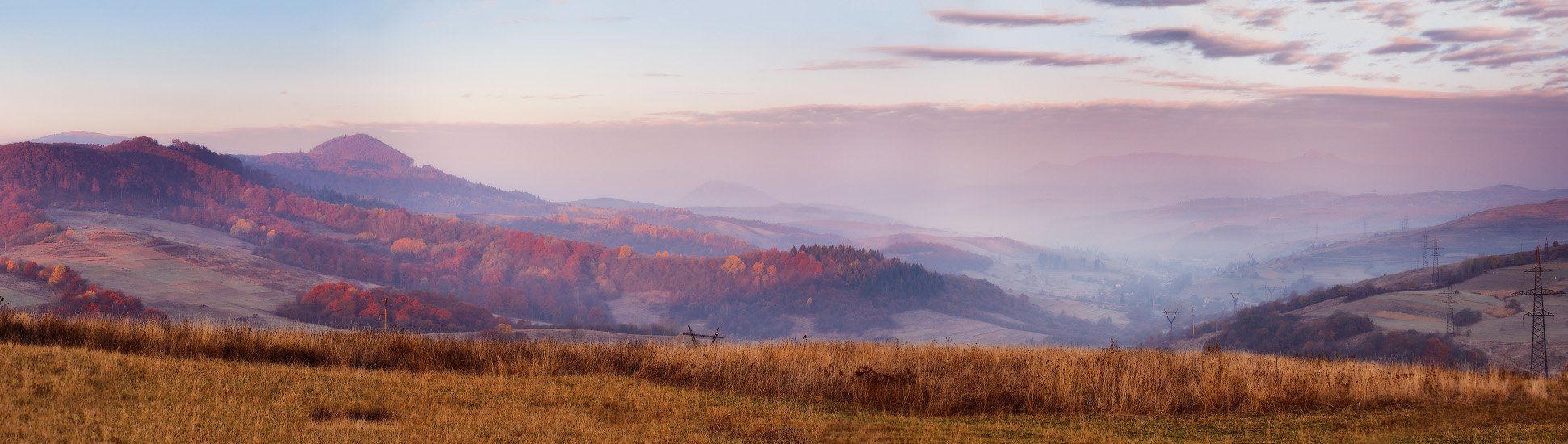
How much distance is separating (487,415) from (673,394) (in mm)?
4210

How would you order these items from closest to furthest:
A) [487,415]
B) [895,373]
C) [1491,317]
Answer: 1. [487,415]
2. [895,373]
3. [1491,317]

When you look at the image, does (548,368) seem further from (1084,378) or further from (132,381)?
(1084,378)

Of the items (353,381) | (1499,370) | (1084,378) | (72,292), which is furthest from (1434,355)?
(72,292)

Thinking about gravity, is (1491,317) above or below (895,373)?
below

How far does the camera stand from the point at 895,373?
21.1 m

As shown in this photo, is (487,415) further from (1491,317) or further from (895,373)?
(1491,317)

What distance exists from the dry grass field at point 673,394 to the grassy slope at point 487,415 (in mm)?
59

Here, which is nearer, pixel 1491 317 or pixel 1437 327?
pixel 1491 317

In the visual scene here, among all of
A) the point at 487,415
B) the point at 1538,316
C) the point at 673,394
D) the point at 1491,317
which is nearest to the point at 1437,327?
the point at 1491,317

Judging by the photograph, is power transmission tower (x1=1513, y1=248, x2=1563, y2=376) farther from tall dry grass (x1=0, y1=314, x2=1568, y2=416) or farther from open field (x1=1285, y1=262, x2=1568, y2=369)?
tall dry grass (x1=0, y1=314, x2=1568, y2=416)

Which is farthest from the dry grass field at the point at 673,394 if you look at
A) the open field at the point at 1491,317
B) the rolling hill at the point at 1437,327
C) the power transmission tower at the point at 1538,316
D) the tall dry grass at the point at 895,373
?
the open field at the point at 1491,317

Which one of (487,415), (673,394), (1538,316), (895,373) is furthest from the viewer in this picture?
(1538,316)

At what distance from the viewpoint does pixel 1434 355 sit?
145 metres

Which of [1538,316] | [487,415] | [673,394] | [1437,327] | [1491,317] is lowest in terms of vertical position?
[1437,327]
